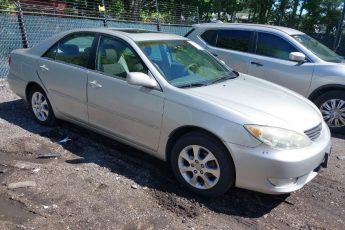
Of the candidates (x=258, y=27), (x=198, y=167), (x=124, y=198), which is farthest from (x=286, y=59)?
(x=124, y=198)

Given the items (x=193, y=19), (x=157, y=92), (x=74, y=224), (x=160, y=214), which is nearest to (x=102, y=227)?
(x=74, y=224)

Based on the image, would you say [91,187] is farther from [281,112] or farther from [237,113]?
[281,112]

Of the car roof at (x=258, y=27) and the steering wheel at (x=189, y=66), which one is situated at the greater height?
the car roof at (x=258, y=27)

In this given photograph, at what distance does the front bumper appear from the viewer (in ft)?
11.1

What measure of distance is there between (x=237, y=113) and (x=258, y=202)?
38.5 inches

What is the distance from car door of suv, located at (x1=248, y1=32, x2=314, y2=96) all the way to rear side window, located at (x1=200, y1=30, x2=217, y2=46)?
891mm

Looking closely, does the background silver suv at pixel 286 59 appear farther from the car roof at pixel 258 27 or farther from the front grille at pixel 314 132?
the front grille at pixel 314 132

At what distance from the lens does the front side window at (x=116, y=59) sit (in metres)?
4.32

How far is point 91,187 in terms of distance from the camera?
3908 millimetres

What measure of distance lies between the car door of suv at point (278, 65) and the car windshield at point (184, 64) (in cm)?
217

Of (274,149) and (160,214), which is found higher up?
(274,149)

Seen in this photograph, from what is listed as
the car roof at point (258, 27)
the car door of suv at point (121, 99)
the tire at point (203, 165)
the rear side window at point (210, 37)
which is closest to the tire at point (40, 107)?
the car door of suv at point (121, 99)

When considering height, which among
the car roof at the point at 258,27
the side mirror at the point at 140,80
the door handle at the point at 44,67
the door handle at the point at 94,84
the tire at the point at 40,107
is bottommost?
the tire at the point at 40,107

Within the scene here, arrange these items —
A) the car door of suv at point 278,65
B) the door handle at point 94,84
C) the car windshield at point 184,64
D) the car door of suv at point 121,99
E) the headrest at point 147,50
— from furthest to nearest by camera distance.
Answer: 1. the car door of suv at point 278,65
2. the door handle at point 94,84
3. the headrest at point 147,50
4. the car windshield at point 184,64
5. the car door of suv at point 121,99
